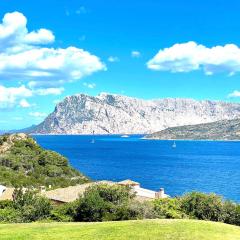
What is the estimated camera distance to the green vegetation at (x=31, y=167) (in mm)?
104688

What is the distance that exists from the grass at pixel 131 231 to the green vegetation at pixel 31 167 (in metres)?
66.4

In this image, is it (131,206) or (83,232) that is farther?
(131,206)

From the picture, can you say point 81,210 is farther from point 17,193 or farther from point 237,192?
point 237,192

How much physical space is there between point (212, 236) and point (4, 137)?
385 feet

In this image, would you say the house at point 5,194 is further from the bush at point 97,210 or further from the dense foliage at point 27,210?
the bush at point 97,210

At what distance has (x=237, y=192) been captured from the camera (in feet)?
385

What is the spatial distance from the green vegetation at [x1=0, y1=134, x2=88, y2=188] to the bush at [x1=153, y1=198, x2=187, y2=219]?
4869 centimetres

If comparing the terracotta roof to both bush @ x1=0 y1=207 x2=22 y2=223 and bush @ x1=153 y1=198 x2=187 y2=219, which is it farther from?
bush @ x1=153 y1=198 x2=187 y2=219

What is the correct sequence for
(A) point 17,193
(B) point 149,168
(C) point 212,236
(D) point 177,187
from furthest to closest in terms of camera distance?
(B) point 149,168 → (D) point 177,187 → (A) point 17,193 → (C) point 212,236

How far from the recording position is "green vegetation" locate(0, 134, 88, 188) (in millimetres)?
104688

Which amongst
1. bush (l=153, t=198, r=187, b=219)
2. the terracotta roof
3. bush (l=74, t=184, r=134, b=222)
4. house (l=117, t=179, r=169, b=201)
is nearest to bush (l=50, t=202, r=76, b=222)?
bush (l=74, t=184, r=134, b=222)

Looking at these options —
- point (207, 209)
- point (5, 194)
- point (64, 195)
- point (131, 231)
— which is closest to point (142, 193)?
point (64, 195)

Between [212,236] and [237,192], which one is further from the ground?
[212,236]

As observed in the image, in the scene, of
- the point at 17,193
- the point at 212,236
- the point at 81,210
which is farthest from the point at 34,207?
the point at 212,236
